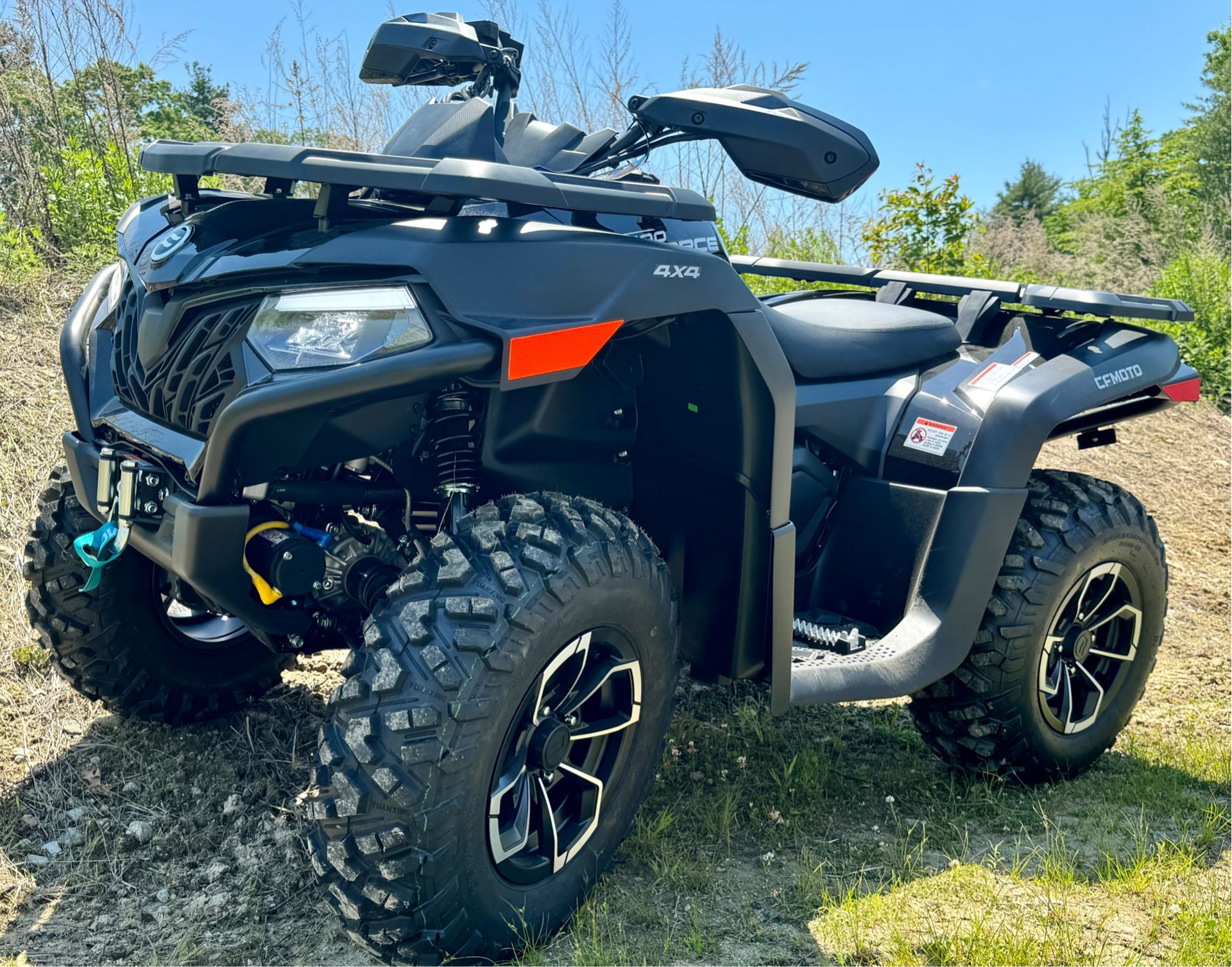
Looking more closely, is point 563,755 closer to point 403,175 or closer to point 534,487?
point 534,487

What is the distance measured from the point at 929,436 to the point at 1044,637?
63cm

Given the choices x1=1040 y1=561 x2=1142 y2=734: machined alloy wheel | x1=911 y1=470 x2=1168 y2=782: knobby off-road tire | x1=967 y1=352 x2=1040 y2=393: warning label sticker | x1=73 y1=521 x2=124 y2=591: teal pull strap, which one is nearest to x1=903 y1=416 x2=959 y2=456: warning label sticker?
x1=967 y1=352 x2=1040 y2=393: warning label sticker

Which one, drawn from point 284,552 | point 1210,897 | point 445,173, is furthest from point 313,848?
point 1210,897

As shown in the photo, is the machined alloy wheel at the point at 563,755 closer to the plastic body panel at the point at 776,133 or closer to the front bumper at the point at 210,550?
the front bumper at the point at 210,550

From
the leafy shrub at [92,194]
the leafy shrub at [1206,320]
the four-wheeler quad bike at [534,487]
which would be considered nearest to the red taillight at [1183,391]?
the four-wheeler quad bike at [534,487]

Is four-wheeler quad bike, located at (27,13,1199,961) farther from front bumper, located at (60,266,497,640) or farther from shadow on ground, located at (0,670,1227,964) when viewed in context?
shadow on ground, located at (0,670,1227,964)

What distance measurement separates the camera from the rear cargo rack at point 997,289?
2902 mm

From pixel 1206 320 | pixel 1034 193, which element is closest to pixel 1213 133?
pixel 1034 193

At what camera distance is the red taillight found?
3.07 metres

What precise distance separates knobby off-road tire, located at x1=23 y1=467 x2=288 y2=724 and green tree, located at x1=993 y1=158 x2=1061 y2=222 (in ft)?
133

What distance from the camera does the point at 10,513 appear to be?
13.4ft

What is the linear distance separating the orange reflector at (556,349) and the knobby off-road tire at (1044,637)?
1.46 meters

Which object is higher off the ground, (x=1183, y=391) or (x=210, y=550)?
(x=1183, y=391)

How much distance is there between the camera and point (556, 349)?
6.22 ft
